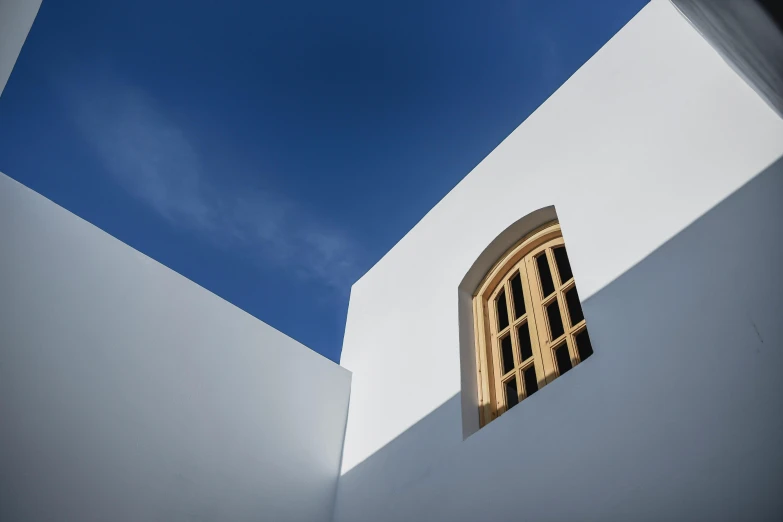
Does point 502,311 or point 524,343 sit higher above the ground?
point 502,311

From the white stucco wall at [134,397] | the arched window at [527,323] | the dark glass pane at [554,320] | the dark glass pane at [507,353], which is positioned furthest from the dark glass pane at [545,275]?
the white stucco wall at [134,397]

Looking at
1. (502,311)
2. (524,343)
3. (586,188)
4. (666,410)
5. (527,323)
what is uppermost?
(586,188)

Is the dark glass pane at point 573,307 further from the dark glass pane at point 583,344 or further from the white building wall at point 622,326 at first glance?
the white building wall at point 622,326

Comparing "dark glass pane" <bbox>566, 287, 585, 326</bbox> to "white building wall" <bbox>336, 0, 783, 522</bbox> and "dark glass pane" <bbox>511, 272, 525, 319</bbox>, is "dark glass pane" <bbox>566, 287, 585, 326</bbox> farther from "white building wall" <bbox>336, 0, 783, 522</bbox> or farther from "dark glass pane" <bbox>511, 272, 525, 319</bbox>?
"dark glass pane" <bbox>511, 272, 525, 319</bbox>

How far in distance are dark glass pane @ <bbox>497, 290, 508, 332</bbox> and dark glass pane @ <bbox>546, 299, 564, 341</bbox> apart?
0.44m

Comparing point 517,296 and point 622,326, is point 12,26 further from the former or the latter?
point 517,296

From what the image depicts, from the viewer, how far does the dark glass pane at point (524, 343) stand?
3.46 m

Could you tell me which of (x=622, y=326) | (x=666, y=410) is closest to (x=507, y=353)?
(x=622, y=326)

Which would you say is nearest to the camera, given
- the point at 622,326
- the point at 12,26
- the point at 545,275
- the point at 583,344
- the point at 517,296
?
the point at 12,26

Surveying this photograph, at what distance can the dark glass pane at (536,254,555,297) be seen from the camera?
11.7ft

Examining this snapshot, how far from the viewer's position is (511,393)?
3.47 meters

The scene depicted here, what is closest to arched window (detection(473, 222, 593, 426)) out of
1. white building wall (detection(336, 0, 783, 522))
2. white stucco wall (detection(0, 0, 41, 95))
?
white building wall (detection(336, 0, 783, 522))

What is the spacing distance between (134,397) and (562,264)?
2805 millimetres

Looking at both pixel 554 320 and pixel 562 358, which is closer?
pixel 562 358
